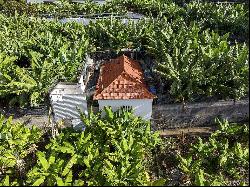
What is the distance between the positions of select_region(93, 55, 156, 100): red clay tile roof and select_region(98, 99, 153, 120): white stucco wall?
0.81 ft

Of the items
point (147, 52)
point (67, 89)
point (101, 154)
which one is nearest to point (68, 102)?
point (67, 89)

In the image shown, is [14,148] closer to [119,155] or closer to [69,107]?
[69,107]

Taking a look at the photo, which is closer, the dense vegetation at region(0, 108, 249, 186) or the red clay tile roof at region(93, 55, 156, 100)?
the dense vegetation at region(0, 108, 249, 186)

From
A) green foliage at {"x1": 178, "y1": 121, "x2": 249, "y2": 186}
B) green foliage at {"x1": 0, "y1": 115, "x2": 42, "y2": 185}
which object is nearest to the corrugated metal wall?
green foliage at {"x1": 0, "y1": 115, "x2": 42, "y2": 185}

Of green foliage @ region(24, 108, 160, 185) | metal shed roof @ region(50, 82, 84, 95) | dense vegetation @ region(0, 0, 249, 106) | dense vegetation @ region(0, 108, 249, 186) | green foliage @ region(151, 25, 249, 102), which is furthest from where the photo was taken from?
metal shed roof @ region(50, 82, 84, 95)

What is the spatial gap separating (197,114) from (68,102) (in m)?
6.98

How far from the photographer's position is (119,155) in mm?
16016

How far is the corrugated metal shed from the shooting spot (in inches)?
744

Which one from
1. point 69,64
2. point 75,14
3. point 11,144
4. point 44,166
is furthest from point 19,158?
point 75,14

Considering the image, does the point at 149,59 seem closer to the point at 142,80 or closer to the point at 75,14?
the point at 142,80

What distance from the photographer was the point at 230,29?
27.0 m

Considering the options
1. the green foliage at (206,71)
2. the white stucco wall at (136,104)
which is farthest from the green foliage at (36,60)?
the green foliage at (206,71)

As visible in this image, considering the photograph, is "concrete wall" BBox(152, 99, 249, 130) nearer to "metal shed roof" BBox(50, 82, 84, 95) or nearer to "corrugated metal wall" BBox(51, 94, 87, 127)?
"corrugated metal wall" BBox(51, 94, 87, 127)

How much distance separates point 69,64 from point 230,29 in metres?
13.5
